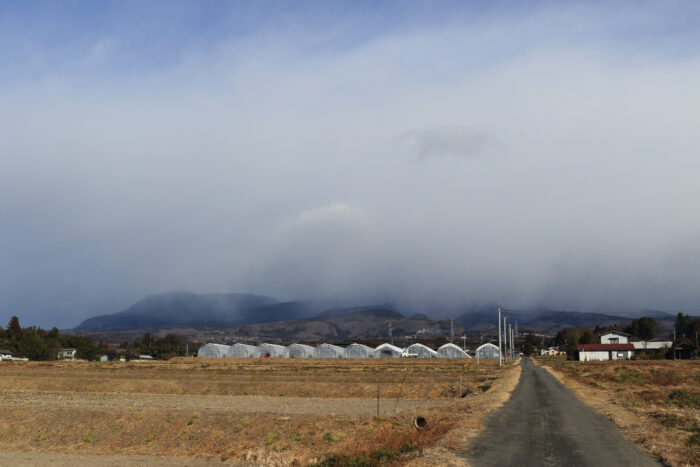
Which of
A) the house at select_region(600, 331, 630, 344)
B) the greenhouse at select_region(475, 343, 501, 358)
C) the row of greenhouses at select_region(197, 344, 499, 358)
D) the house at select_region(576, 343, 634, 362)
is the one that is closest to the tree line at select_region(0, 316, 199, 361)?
the row of greenhouses at select_region(197, 344, 499, 358)

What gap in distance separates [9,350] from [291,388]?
422 ft

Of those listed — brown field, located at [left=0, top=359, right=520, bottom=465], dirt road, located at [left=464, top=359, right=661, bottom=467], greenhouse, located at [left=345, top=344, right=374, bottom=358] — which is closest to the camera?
dirt road, located at [left=464, top=359, right=661, bottom=467]

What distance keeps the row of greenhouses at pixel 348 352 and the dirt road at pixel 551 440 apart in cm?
14510

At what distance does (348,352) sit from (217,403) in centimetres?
13206

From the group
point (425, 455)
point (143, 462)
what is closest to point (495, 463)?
point (425, 455)

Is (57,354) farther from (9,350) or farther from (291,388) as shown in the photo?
(291,388)

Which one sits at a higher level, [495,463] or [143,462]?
[495,463]

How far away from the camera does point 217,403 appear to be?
156ft

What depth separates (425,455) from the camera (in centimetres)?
1959

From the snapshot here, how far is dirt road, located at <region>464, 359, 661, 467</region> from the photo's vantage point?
19016 mm

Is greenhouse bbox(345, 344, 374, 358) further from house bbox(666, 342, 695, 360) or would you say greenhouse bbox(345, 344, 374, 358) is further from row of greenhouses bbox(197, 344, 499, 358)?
house bbox(666, 342, 695, 360)

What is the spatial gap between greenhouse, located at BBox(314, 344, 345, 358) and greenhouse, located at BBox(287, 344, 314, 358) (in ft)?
11.2

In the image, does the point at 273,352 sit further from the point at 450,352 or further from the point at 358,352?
the point at 450,352

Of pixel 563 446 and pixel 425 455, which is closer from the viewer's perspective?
pixel 425 455
